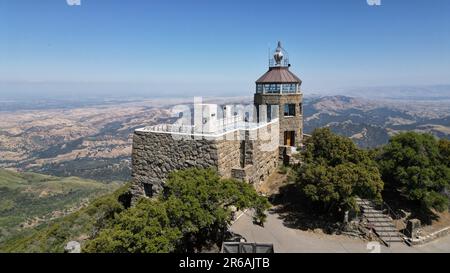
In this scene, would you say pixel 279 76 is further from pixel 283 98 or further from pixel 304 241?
pixel 304 241

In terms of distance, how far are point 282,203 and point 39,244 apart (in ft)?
53.2

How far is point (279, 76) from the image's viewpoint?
24.8 meters

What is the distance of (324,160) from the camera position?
63.6 feet

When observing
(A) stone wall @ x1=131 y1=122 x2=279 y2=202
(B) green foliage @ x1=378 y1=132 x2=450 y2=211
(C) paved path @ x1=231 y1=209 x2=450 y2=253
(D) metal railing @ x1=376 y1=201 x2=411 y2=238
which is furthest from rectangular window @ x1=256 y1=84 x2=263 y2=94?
(D) metal railing @ x1=376 y1=201 x2=411 y2=238

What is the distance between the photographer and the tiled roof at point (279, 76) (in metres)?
24.6

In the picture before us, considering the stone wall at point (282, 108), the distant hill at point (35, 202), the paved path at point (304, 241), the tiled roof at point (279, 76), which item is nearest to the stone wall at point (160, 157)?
the paved path at point (304, 241)

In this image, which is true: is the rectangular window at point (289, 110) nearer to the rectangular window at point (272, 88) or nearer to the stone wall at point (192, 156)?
the rectangular window at point (272, 88)

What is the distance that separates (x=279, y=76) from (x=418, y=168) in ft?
37.3

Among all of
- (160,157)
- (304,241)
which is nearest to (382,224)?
(304,241)

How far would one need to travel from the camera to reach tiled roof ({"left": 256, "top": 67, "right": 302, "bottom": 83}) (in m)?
24.6

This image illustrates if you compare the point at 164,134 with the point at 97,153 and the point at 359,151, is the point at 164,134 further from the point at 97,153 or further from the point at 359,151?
the point at 97,153

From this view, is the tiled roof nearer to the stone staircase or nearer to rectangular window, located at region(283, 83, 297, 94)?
rectangular window, located at region(283, 83, 297, 94)
